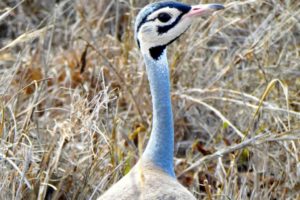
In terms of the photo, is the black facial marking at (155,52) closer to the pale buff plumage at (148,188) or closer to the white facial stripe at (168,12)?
the white facial stripe at (168,12)

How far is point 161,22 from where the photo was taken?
404 centimetres

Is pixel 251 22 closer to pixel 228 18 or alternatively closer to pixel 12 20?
pixel 228 18

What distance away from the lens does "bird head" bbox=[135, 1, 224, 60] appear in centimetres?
404

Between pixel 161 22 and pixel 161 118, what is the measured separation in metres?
0.38

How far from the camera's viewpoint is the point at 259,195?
4.54 meters

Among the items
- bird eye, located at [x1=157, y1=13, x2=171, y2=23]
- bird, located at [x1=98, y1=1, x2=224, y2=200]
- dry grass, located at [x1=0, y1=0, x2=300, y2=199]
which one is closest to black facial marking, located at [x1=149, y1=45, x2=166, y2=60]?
bird, located at [x1=98, y1=1, x2=224, y2=200]

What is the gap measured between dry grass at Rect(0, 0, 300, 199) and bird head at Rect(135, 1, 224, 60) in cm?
38

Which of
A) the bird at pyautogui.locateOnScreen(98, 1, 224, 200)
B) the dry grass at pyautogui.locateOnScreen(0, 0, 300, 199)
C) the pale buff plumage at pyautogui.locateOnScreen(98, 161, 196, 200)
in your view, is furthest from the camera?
the dry grass at pyautogui.locateOnScreen(0, 0, 300, 199)

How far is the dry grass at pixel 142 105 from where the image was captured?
175 inches

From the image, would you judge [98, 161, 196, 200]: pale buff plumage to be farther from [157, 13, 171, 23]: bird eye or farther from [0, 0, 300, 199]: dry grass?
[157, 13, 171, 23]: bird eye

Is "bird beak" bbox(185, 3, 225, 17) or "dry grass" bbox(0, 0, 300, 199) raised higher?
"bird beak" bbox(185, 3, 225, 17)

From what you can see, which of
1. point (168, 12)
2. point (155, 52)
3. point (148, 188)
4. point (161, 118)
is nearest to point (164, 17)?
point (168, 12)

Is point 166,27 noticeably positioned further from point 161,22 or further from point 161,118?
point 161,118

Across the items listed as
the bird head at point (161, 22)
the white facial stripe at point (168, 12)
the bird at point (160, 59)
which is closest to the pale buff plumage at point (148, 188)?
the bird at point (160, 59)
